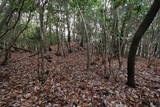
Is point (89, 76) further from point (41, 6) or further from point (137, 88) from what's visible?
point (41, 6)

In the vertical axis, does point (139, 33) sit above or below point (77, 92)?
above

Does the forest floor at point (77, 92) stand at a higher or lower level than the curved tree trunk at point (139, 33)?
lower

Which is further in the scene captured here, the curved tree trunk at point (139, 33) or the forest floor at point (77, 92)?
the forest floor at point (77, 92)

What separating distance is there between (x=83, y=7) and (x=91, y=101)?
6090mm

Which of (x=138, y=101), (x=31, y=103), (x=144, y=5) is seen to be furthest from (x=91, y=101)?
(x=144, y=5)

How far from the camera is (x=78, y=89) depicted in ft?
17.1

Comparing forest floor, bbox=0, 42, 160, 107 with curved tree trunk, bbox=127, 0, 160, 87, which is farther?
forest floor, bbox=0, 42, 160, 107

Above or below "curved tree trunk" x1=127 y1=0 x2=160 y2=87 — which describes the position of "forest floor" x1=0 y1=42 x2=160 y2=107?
below

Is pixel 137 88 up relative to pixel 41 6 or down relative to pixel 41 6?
down

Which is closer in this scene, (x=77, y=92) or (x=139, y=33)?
(x=139, y=33)

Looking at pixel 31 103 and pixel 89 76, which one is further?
pixel 89 76

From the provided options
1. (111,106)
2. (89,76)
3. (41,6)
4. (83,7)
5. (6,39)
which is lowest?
(111,106)

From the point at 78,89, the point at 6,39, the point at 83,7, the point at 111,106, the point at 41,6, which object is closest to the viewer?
the point at 111,106

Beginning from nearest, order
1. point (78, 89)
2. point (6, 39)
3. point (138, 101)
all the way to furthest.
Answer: point (138, 101) → point (78, 89) → point (6, 39)
